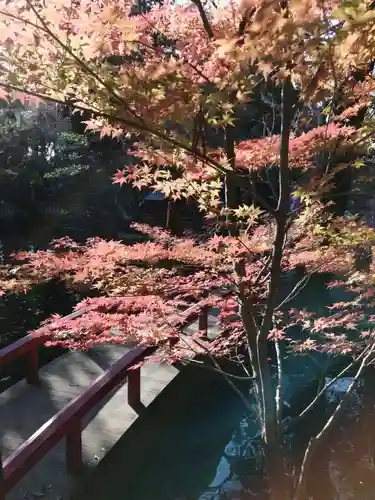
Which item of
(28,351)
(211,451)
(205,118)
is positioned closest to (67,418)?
(28,351)

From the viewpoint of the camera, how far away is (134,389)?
4289 millimetres

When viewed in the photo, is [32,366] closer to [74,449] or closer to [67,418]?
[74,449]

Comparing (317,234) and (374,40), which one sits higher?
(374,40)

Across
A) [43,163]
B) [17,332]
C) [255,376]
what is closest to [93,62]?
[255,376]

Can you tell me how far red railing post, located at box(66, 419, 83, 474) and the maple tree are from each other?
58 centimetres

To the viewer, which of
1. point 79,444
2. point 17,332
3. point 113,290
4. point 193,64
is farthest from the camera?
point 17,332

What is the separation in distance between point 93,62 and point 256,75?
616 millimetres

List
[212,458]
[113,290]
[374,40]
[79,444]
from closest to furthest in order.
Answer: [374,40] → [113,290] → [79,444] → [212,458]

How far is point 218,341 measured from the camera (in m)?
4.15

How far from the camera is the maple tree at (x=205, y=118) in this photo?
158 cm

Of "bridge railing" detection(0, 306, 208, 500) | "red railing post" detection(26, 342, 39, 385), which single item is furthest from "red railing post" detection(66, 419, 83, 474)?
"red railing post" detection(26, 342, 39, 385)

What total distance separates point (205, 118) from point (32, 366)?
3.50 m

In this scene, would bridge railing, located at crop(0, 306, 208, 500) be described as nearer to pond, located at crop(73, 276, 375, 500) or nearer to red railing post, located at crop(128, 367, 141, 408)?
red railing post, located at crop(128, 367, 141, 408)

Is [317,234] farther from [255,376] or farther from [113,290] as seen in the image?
[113,290]
